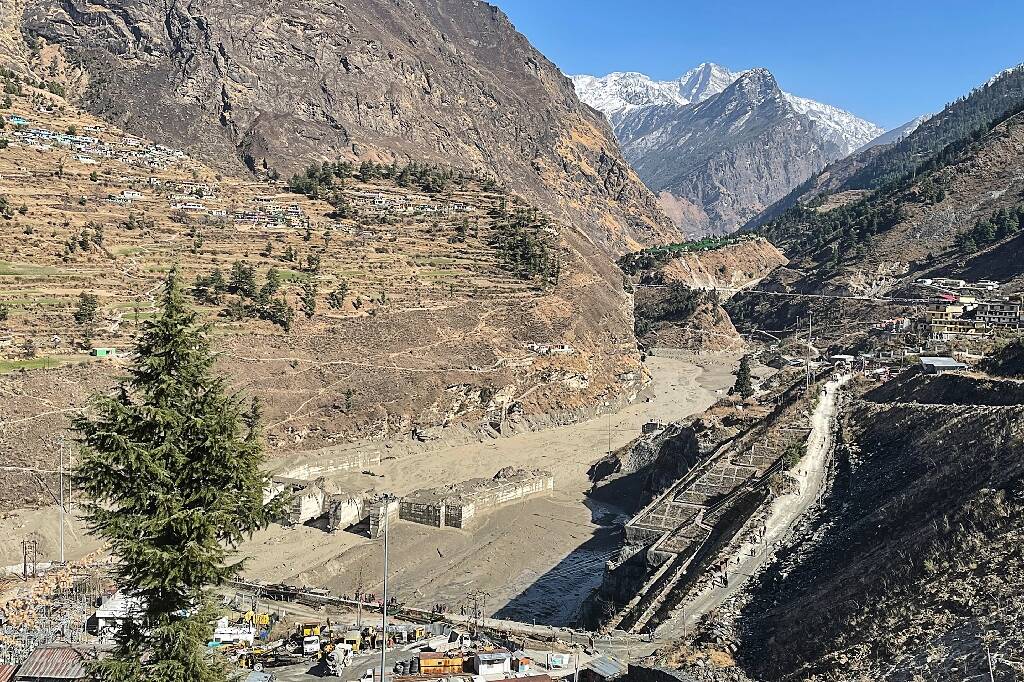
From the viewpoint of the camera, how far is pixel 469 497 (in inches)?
1660

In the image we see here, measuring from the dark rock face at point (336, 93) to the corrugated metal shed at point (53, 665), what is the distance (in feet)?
292

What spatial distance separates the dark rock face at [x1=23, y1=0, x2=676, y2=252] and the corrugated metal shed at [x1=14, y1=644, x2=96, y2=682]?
89039mm

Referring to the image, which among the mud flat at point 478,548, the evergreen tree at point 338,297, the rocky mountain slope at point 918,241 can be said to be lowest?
the mud flat at point 478,548

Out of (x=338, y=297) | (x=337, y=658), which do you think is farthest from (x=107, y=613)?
(x=338, y=297)

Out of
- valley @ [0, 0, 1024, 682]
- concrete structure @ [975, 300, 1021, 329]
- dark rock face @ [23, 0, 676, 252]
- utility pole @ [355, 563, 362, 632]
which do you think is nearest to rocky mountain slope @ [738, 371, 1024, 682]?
valley @ [0, 0, 1024, 682]

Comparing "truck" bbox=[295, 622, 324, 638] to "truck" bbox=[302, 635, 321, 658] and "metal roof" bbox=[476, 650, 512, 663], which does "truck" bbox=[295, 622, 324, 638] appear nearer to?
"truck" bbox=[302, 635, 321, 658]

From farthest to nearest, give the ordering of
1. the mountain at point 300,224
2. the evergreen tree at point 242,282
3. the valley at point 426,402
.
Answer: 1. the evergreen tree at point 242,282
2. the mountain at point 300,224
3. the valley at point 426,402

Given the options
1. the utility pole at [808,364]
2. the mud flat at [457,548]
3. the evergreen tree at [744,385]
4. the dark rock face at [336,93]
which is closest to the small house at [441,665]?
the mud flat at [457,548]

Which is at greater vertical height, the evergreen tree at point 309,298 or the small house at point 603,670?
the evergreen tree at point 309,298

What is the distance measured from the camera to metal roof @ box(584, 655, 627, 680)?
22.2 m

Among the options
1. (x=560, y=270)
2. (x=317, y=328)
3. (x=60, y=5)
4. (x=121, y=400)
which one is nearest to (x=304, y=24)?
(x=60, y=5)

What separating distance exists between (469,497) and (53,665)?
22.4 metres

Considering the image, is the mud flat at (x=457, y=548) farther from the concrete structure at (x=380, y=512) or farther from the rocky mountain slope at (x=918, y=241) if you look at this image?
the rocky mountain slope at (x=918, y=241)

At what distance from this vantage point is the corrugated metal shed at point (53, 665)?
20750mm
